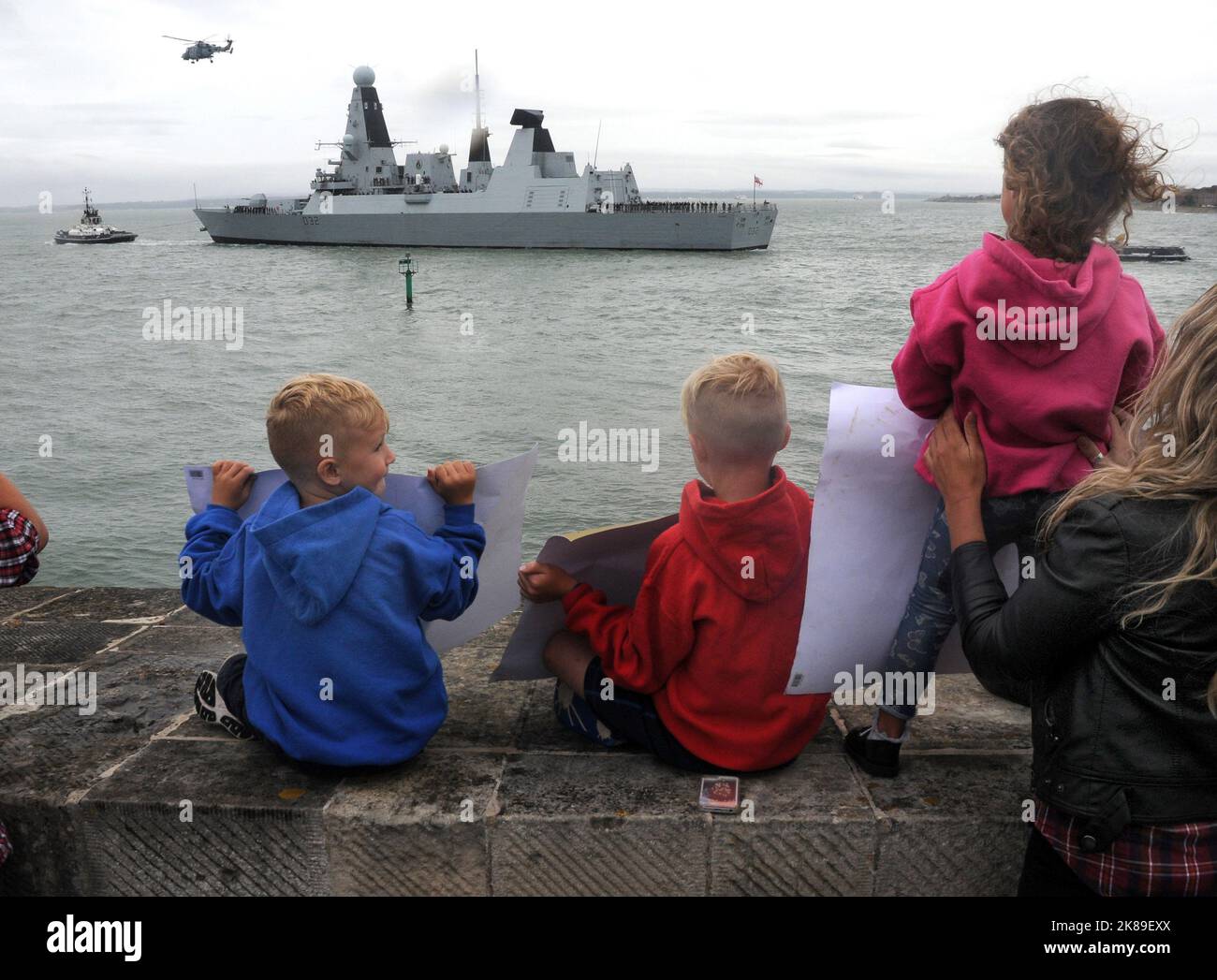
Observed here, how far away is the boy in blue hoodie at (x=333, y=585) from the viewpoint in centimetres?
186

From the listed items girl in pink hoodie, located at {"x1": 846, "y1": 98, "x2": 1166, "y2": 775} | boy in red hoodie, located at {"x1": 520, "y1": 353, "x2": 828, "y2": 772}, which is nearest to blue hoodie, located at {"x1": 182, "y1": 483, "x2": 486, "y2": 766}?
boy in red hoodie, located at {"x1": 520, "y1": 353, "x2": 828, "y2": 772}

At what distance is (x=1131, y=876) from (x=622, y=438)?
15.8 metres

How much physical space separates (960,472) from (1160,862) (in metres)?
0.68

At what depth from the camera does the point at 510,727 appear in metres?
2.35

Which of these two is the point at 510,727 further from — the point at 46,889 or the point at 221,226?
the point at 221,226

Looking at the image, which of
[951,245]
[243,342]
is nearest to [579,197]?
[243,342]

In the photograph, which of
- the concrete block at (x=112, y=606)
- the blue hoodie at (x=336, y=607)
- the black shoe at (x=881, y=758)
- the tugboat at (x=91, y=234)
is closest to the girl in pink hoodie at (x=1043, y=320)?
the black shoe at (x=881, y=758)

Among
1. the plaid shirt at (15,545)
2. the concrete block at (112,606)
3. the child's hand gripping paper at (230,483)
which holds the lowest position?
the concrete block at (112,606)

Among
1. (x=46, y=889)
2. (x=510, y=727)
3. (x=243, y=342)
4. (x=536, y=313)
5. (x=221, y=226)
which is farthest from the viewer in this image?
(x=221, y=226)

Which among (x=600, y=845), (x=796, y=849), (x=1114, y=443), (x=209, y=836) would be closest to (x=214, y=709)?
(x=209, y=836)

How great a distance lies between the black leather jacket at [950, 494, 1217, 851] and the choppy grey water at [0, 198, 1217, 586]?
1067cm

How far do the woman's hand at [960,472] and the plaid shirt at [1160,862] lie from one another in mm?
506

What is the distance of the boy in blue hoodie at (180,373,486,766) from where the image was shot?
186 centimetres

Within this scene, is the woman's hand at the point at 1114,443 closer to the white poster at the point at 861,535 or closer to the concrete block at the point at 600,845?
the white poster at the point at 861,535
